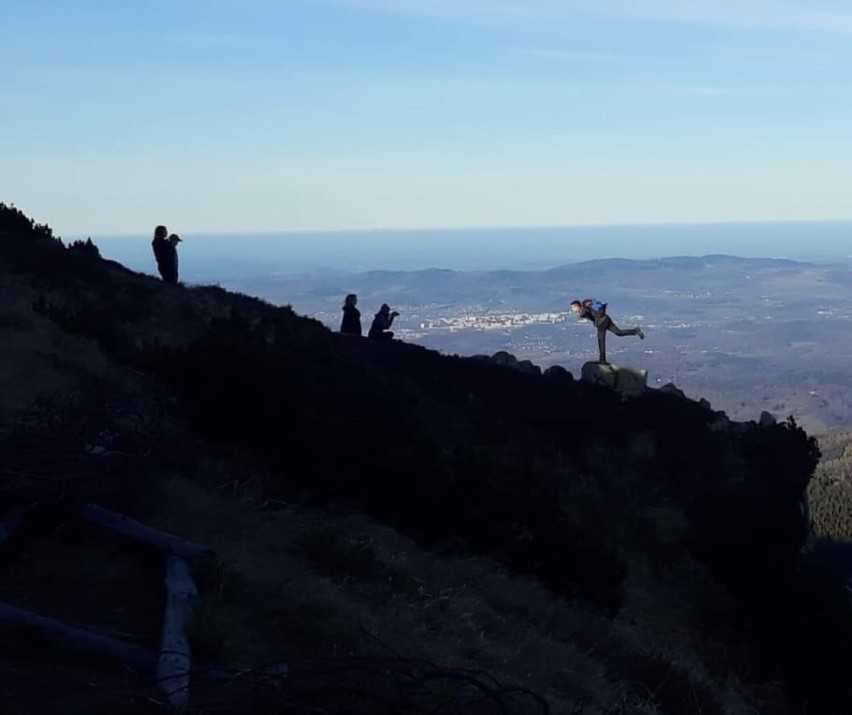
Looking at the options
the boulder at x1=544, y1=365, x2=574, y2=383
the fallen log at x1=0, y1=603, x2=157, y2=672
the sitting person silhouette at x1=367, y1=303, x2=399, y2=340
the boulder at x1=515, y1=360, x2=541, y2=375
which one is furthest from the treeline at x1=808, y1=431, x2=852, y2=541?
the fallen log at x1=0, y1=603, x2=157, y2=672

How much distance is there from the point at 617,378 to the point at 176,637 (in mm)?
17693

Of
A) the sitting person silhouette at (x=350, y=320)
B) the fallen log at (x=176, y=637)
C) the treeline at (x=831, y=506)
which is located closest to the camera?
the fallen log at (x=176, y=637)

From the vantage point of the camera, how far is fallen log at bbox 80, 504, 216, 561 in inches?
281

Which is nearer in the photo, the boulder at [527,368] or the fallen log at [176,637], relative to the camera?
the fallen log at [176,637]

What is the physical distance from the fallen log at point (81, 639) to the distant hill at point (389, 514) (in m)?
0.11

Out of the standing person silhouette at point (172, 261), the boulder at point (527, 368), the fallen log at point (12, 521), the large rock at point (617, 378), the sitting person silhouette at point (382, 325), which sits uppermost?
the standing person silhouette at point (172, 261)

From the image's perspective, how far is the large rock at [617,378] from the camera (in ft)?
72.6

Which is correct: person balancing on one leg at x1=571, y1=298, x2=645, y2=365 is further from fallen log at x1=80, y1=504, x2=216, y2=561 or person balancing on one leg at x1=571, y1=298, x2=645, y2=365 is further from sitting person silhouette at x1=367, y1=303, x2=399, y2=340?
fallen log at x1=80, y1=504, x2=216, y2=561

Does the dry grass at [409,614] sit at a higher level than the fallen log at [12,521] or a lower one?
lower

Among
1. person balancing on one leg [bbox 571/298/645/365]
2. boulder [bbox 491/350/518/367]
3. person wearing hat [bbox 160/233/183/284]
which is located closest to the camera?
person balancing on one leg [bbox 571/298/645/365]

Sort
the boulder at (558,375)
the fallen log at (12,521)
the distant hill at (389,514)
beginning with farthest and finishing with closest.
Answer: the boulder at (558,375) → the fallen log at (12,521) → the distant hill at (389,514)

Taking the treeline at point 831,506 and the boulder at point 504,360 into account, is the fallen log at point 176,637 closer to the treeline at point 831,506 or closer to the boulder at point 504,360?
the boulder at point 504,360

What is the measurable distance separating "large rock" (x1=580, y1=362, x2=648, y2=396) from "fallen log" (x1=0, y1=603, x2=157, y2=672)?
1726 centimetres

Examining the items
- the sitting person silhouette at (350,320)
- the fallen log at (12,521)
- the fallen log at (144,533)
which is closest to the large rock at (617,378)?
the sitting person silhouette at (350,320)
